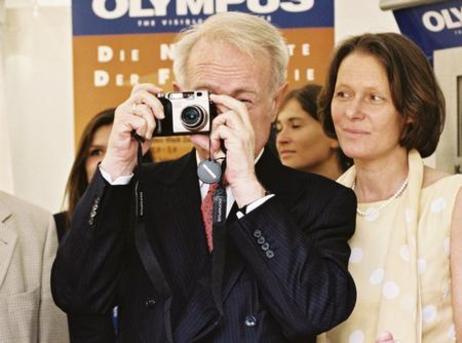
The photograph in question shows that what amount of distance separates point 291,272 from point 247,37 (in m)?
0.51

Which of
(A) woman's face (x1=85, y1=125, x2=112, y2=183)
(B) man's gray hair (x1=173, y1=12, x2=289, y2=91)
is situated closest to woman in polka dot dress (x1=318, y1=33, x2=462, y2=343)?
(B) man's gray hair (x1=173, y1=12, x2=289, y2=91)

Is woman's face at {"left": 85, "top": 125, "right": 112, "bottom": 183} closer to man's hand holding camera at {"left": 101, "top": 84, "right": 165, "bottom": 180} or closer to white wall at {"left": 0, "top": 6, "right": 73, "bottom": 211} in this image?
white wall at {"left": 0, "top": 6, "right": 73, "bottom": 211}

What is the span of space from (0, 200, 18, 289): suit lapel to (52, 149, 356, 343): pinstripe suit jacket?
44 centimetres

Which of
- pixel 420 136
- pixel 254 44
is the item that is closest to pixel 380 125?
pixel 420 136

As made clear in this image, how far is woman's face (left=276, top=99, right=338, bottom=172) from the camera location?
3.55 m

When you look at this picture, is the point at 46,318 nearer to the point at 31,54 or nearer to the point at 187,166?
the point at 187,166

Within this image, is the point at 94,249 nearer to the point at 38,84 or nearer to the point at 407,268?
the point at 407,268

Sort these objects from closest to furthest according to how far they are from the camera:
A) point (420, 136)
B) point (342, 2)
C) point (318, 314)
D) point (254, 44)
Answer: point (318, 314), point (254, 44), point (420, 136), point (342, 2)

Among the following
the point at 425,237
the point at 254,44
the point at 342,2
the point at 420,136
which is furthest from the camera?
the point at 342,2

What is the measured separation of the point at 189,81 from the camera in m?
2.04

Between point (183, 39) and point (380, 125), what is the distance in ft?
1.92

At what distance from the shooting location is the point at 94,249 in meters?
1.90

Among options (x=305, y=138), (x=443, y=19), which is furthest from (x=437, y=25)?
(x=305, y=138)

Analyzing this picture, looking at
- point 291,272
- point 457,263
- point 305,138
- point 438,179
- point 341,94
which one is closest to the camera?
point 291,272
